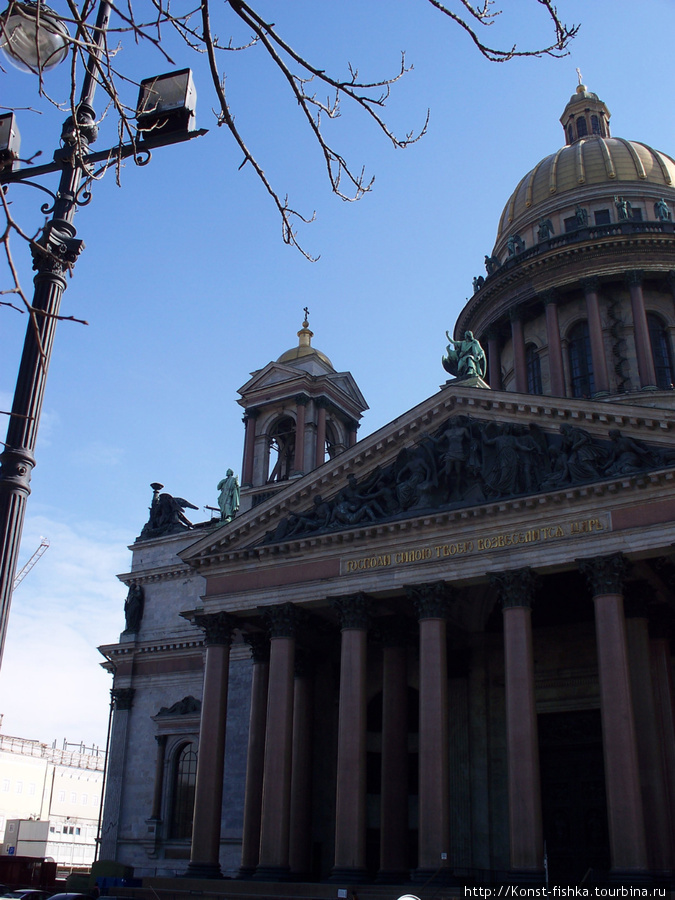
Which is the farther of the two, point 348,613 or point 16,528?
point 348,613

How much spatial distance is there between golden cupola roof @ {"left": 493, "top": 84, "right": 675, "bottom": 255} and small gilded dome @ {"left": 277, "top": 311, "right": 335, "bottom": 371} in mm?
12768

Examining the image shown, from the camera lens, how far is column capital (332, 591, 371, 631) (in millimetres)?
26969

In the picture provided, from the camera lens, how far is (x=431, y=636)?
83.1 feet

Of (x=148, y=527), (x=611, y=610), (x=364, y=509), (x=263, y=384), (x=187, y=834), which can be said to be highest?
(x=263, y=384)

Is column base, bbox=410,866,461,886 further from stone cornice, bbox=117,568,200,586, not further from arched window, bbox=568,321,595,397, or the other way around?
arched window, bbox=568,321,595,397

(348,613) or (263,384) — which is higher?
(263,384)

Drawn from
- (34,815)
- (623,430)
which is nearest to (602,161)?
(623,430)

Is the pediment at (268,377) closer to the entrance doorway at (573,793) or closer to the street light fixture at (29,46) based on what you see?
the entrance doorway at (573,793)

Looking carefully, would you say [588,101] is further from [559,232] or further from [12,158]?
[12,158]

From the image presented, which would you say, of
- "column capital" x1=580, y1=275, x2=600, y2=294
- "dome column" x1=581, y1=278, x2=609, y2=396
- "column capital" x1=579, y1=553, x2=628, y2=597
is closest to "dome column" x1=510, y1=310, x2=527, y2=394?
"dome column" x1=581, y1=278, x2=609, y2=396

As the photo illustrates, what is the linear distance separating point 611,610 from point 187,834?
20.8 metres

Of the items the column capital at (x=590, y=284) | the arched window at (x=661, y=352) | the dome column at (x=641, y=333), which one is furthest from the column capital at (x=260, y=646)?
the column capital at (x=590, y=284)

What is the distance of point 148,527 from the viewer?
4216cm

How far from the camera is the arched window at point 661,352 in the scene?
1591 inches
